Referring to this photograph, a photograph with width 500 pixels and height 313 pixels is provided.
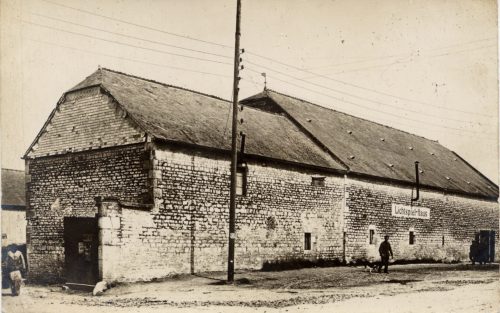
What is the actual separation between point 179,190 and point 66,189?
4380 millimetres

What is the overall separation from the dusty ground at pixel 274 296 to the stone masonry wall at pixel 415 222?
6.66 meters

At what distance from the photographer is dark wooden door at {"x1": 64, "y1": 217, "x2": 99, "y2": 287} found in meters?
16.0

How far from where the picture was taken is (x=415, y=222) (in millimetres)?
28750

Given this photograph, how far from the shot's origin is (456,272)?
72.6ft

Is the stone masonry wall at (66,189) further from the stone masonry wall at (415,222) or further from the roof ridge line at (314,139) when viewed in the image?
the stone masonry wall at (415,222)

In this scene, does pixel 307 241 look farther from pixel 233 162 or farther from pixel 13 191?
pixel 13 191

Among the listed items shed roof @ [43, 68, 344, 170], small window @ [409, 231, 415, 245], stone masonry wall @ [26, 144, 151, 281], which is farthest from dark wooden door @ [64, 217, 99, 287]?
small window @ [409, 231, 415, 245]

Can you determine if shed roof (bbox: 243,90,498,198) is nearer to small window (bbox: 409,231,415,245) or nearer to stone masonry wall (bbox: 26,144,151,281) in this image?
small window (bbox: 409,231,415,245)

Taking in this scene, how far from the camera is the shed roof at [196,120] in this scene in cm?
1842

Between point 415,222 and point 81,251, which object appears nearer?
point 81,251

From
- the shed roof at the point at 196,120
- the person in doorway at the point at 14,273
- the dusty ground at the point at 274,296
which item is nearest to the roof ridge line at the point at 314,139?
the shed roof at the point at 196,120

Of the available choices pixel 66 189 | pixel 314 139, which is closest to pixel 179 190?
pixel 66 189

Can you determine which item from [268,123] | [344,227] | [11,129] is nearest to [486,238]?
[344,227]

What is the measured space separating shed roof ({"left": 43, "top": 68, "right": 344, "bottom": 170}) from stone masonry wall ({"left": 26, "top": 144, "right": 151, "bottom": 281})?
4.87 feet
